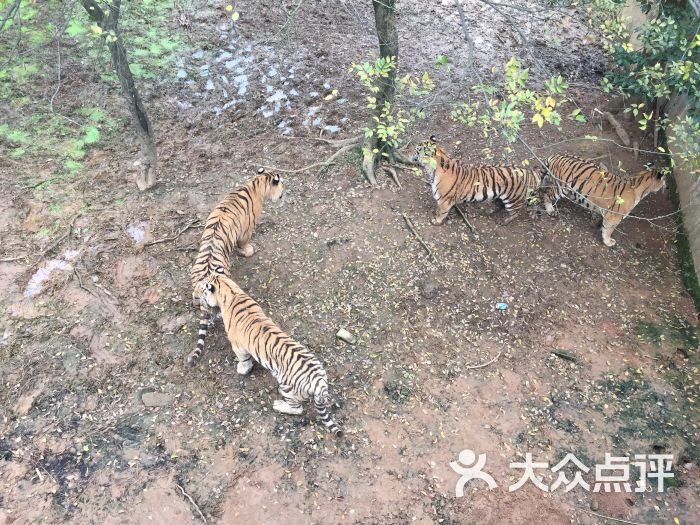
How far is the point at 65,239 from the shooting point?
20.2 feet

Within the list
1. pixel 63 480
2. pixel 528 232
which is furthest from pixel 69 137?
pixel 528 232

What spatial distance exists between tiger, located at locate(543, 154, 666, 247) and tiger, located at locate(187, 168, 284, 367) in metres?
3.58

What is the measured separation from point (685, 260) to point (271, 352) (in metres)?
5.41

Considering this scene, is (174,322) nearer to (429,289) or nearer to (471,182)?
(429,289)

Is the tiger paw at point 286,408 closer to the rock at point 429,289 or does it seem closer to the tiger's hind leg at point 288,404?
the tiger's hind leg at point 288,404

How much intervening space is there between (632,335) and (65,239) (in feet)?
21.9

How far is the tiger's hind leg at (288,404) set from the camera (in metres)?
4.52

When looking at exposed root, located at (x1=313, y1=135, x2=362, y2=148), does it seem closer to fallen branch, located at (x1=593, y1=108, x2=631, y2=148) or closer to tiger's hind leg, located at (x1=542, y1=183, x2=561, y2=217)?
tiger's hind leg, located at (x1=542, y1=183, x2=561, y2=217)

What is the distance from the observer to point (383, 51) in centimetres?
624

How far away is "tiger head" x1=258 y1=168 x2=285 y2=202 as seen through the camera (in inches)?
241

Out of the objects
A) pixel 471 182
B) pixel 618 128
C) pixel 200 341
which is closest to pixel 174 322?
pixel 200 341

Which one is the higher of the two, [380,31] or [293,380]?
[380,31]

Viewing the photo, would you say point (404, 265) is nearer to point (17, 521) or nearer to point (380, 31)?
point (380, 31)

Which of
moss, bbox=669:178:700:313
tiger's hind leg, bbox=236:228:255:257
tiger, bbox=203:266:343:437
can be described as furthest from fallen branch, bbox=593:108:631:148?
tiger, bbox=203:266:343:437
